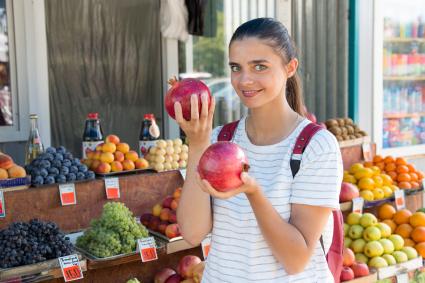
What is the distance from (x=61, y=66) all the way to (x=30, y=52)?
53 centimetres

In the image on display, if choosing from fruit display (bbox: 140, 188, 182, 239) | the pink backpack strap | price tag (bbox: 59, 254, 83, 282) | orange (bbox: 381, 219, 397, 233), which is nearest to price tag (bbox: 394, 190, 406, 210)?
orange (bbox: 381, 219, 397, 233)

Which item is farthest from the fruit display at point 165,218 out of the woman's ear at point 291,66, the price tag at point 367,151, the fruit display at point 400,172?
the price tag at point 367,151

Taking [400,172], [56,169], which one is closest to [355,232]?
[400,172]

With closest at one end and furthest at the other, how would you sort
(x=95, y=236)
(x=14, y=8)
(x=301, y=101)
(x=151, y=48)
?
(x=301, y=101), (x=95, y=236), (x=14, y=8), (x=151, y=48)

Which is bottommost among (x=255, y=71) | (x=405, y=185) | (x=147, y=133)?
(x=405, y=185)

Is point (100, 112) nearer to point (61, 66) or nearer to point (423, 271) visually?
point (61, 66)

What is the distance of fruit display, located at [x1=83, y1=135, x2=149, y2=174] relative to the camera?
351 centimetres

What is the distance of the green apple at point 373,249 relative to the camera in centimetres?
363

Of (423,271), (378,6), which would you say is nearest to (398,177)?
(423,271)

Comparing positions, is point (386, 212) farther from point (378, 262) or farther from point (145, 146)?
point (145, 146)

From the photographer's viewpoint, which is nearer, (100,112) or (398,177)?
(398,177)

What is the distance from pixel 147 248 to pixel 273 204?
147cm

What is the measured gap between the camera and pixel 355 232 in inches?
150

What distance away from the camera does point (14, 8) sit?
4.59 metres
